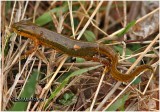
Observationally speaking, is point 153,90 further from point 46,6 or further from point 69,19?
point 46,6

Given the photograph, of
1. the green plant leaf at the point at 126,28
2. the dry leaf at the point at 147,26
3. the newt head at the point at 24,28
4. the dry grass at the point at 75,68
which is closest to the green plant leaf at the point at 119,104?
the dry grass at the point at 75,68

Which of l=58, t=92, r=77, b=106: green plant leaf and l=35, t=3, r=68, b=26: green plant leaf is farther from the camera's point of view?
l=35, t=3, r=68, b=26: green plant leaf

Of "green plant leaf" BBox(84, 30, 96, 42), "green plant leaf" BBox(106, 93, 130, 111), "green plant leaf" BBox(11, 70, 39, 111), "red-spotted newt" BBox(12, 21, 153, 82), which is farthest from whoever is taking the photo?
"green plant leaf" BBox(84, 30, 96, 42)

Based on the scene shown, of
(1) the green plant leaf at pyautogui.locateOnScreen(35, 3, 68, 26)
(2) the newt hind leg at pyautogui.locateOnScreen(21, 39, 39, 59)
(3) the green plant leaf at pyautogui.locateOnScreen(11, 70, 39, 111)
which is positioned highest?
(1) the green plant leaf at pyautogui.locateOnScreen(35, 3, 68, 26)

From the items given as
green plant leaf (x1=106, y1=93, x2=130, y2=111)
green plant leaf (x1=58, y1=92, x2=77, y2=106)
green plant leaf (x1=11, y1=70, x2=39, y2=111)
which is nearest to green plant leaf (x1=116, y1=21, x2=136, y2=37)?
green plant leaf (x1=106, y1=93, x2=130, y2=111)

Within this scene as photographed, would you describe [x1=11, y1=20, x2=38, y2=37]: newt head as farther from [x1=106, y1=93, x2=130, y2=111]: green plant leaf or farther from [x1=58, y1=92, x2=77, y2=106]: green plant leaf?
[x1=106, y1=93, x2=130, y2=111]: green plant leaf

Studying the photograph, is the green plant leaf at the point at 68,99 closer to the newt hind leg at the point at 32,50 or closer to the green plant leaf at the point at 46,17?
the newt hind leg at the point at 32,50

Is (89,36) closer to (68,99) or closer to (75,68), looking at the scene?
(75,68)
